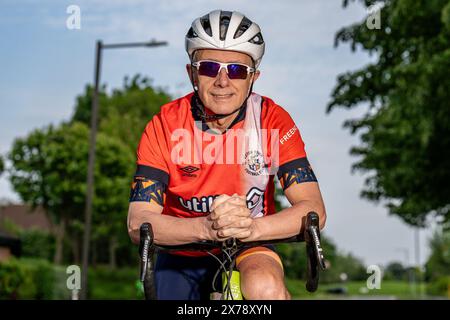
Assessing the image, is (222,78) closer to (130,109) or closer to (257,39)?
(257,39)

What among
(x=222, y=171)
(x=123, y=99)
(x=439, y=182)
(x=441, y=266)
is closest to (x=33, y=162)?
(x=123, y=99)

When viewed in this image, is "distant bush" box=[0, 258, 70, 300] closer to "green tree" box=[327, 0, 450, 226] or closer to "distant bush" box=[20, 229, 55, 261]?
"green tree" box=[327, 0, 450, 226]

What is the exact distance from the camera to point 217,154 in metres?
3.92

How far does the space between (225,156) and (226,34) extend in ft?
2.21

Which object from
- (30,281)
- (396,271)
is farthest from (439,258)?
(30,281)

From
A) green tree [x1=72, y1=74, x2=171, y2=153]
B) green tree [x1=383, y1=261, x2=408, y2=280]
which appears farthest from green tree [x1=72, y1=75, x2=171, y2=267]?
green tree [x1=383, y1=261, x2=408, y2=280]

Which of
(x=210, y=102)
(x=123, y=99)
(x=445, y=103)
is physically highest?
(x=123, y=99)

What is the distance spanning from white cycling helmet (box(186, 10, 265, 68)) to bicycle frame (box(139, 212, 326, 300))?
97cm

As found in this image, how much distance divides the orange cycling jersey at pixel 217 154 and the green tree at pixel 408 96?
1346 cm

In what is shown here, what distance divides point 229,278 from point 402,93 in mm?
15806

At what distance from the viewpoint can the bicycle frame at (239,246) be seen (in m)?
3.14

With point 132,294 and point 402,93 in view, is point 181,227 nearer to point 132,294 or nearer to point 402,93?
point 402,93

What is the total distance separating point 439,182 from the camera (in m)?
21.8

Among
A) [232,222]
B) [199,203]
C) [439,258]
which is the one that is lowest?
[439,258]
